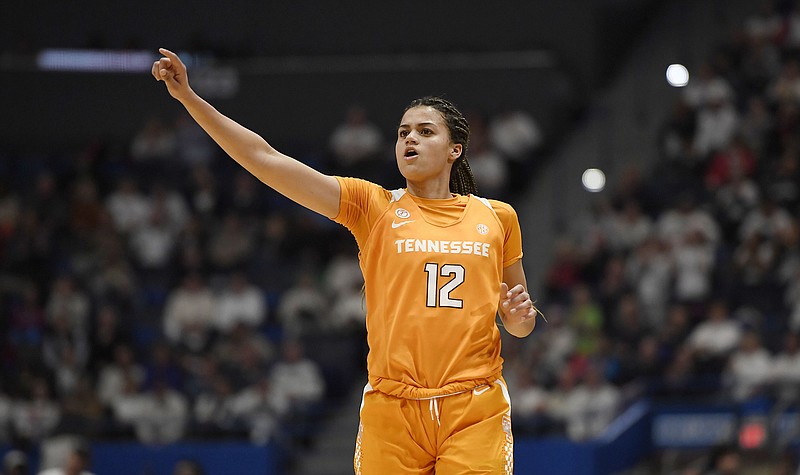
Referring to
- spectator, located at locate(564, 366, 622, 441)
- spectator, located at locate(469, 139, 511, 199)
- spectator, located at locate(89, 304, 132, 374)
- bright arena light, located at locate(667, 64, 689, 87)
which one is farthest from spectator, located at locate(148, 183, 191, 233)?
bright arena light, located at locate(667, 64, 689, 87)

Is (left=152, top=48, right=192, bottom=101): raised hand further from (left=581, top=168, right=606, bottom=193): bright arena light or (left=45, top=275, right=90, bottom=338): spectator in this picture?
(left=581, top=168, right=606, bottom=193): bright arena light

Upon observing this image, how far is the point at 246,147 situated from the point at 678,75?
1800 cm

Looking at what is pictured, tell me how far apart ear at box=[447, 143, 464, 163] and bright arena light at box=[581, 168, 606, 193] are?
638 inches

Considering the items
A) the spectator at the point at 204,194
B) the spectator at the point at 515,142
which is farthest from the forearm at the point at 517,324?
the spectator at the point at 515,142

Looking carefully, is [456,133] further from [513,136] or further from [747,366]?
[513,136]

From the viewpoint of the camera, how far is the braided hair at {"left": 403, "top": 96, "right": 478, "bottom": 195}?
626 cm

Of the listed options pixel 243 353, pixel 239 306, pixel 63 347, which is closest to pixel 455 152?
pixel 243 353

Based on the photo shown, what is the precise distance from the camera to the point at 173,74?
5.71 metres

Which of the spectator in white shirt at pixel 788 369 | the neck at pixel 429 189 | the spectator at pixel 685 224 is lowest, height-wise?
the neck at pixel 429 189

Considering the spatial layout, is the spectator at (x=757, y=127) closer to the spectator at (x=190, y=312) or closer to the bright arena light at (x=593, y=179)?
the bright arena light at (x=593, y=179)

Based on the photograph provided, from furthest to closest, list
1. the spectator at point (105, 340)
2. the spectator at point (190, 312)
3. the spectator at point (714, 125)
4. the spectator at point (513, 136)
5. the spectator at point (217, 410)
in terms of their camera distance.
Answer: the spectator at point (513, 136) → the spectator at point (714, 125) → the spectator at point (190, 312) → the spectator at point (105, 340) → the spectator at point (217, 410)

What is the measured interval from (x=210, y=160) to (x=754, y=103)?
9.76 meters

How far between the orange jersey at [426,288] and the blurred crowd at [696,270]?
10466 mm

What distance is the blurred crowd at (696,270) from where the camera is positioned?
16.5 m
